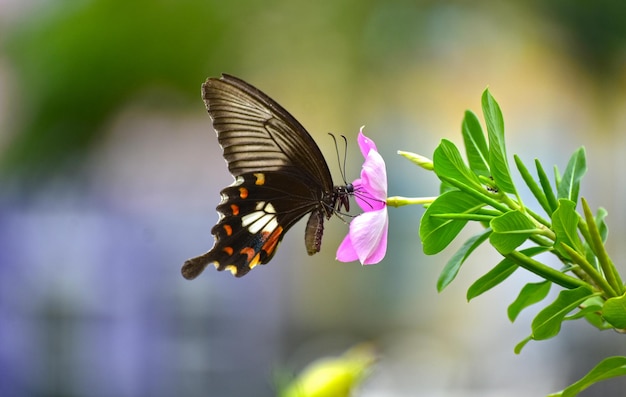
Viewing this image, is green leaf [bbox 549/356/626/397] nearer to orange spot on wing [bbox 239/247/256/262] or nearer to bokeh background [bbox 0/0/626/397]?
orange spot on wing [bbox 239/247/256/262]

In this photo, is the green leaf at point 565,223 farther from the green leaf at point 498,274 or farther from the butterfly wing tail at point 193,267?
the butterfly wing tail at point 193,267

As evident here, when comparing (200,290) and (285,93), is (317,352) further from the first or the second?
(285,93)

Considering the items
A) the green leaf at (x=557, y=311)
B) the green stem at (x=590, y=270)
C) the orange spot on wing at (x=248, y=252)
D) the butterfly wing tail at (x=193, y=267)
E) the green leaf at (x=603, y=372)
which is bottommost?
the green leaf at (x=603, y=372)

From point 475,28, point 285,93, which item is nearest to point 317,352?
point 285,93

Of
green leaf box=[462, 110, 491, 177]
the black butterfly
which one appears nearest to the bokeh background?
the black butterfly

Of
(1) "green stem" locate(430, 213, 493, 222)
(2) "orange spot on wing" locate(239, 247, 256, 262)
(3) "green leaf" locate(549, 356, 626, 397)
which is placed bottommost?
(3) "green leaf" locate(549, 356, 626, 397)

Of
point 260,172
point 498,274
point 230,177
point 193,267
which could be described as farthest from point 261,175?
point 230,177

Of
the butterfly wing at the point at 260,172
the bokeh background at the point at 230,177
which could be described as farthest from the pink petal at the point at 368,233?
the bokeh background at the point at 230,177
